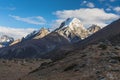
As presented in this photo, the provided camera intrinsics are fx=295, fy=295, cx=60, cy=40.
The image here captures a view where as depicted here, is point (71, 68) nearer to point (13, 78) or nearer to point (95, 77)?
point (95, 77)

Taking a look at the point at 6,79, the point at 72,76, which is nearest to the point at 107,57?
the point at 72,76

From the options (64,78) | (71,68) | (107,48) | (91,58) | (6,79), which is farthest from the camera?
(6,79)

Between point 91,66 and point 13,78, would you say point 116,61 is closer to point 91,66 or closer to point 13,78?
point 91,66

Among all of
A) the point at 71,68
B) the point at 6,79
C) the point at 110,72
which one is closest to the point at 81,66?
the point at 71,68

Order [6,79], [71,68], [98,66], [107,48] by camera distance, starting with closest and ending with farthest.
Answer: [98,66]
[71,68]
[107,48]
[6,79]

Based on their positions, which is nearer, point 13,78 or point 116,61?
point 116,61

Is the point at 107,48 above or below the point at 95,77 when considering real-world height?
above

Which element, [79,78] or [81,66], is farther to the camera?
[81,66]

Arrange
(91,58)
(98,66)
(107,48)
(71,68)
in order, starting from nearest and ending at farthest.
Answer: (98,66)
(71,68)
(91,58)
(107,48)

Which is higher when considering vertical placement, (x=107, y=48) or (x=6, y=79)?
(x=107, y=48)
